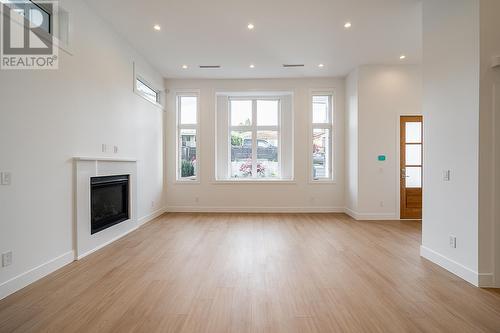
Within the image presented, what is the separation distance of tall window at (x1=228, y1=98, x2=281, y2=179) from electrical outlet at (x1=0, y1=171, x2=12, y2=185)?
5.10 m

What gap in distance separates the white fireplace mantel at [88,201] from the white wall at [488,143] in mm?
4543

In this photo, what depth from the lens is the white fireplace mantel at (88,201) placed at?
3.37 m

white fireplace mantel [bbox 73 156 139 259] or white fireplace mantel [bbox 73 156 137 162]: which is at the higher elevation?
white fireplace mantel [bbox 73 156 137 162]

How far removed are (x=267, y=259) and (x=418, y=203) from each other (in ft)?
14.2

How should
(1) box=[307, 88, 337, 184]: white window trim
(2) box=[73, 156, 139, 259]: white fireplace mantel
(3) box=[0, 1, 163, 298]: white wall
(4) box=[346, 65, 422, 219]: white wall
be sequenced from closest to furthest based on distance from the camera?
1. (3) box=[0, 1, 163, 298]: white wall
2. (2) box=[73, 156, 139, 259]: white fireplace mantel
3. (4) box=[346, 65, 422, 219]: white wall
4. (1) box=[307, 88, 337, 184]: white window trim

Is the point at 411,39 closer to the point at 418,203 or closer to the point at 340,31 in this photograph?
the point at 340,31

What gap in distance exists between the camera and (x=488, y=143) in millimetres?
2639

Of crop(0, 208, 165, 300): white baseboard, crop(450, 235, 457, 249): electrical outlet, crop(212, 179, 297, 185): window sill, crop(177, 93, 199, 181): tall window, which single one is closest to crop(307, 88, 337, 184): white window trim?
crop(212, 179, 297, 185): window sill

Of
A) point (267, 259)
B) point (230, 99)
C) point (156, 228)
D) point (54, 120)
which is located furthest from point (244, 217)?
point (54, 120)

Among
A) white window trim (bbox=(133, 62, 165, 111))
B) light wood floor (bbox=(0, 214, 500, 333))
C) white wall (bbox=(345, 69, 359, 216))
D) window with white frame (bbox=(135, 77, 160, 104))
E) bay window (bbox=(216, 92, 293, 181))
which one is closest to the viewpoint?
light wood floor (bbox=(0, 214, 500, 333))

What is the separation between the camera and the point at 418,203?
232 inches

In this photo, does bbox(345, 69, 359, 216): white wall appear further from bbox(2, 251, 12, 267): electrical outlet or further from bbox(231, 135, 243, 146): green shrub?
bbox(2, 251, 12, 267): electrical outlet

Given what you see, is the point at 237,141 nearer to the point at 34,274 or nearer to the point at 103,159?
the point at 103,159

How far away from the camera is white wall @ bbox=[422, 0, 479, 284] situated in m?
2.71
